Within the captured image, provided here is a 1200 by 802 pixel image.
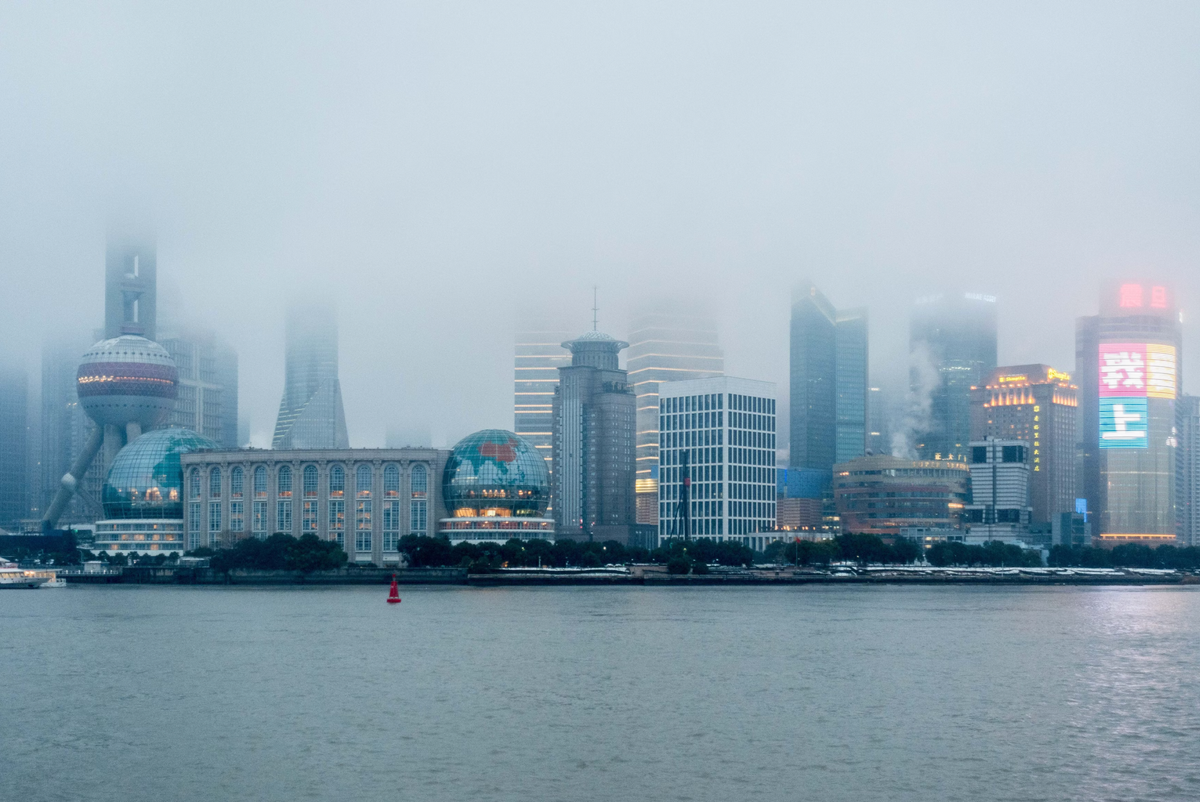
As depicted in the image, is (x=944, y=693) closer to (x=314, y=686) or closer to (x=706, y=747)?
(x=706, y=747)

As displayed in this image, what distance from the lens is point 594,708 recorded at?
67.2 metres

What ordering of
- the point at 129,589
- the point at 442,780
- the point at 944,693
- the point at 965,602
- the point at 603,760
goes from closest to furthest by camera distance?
1. the point at 442,780
2. the point at 603,760
3. the point at 944,693
4. the point at 965,602
5. the point at 129,589

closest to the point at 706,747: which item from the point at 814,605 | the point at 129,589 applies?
the point at 814,605

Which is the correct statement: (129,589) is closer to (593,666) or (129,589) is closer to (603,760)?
(593,666)

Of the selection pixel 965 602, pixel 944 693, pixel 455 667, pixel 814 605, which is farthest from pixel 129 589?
pixel 944 693

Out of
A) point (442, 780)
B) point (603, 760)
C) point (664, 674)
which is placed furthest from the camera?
point (664, 674)

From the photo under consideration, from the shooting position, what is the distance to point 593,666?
84062 millimetres

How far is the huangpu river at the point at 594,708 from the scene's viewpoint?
5003cm

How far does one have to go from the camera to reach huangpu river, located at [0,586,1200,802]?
50031mm

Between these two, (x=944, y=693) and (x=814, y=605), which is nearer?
(x=944, y=693)

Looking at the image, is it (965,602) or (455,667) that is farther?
(965,602)

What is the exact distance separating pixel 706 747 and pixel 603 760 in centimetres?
485

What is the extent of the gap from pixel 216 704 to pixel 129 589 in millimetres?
133366

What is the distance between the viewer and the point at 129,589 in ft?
635
